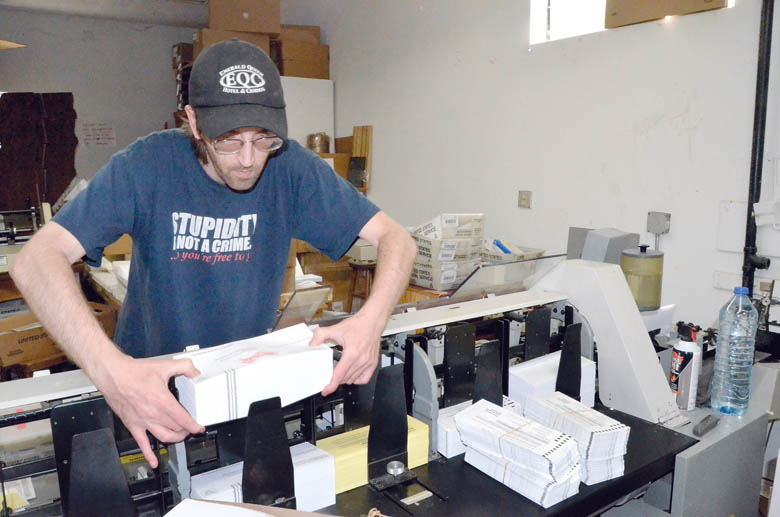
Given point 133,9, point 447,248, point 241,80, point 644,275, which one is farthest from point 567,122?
point 133,9

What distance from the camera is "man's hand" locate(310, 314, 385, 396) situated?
1005mm

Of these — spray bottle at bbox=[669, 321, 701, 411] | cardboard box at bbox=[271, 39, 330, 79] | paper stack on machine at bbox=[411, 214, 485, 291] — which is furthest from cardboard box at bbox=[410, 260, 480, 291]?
cardboard box at bbox=[271, 39, 330, 79]

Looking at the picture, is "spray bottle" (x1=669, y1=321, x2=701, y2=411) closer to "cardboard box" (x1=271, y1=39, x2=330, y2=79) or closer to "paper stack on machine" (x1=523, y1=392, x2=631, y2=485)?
"paper stack on machine" (x1=523, y1=392, x2=631, y2=485)

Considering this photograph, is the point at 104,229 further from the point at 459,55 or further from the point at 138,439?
the point at 459,55

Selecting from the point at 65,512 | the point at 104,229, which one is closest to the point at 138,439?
the point at 65,512

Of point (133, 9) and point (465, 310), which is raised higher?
point (133, 9)

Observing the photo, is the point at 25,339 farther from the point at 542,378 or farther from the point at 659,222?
the point at 659,222

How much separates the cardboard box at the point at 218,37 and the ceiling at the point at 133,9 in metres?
0.71

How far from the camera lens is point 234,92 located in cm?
105

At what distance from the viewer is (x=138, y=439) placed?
854mm

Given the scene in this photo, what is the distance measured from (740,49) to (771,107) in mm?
296

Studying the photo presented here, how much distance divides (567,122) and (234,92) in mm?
2539

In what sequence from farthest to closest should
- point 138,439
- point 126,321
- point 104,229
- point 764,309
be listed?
point 764,309 → point 126,321 → point 104,229 → point 138,439

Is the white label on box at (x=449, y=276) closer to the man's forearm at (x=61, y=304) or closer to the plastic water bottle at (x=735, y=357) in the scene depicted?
the plastic water bottle at (x=735, y=357)
